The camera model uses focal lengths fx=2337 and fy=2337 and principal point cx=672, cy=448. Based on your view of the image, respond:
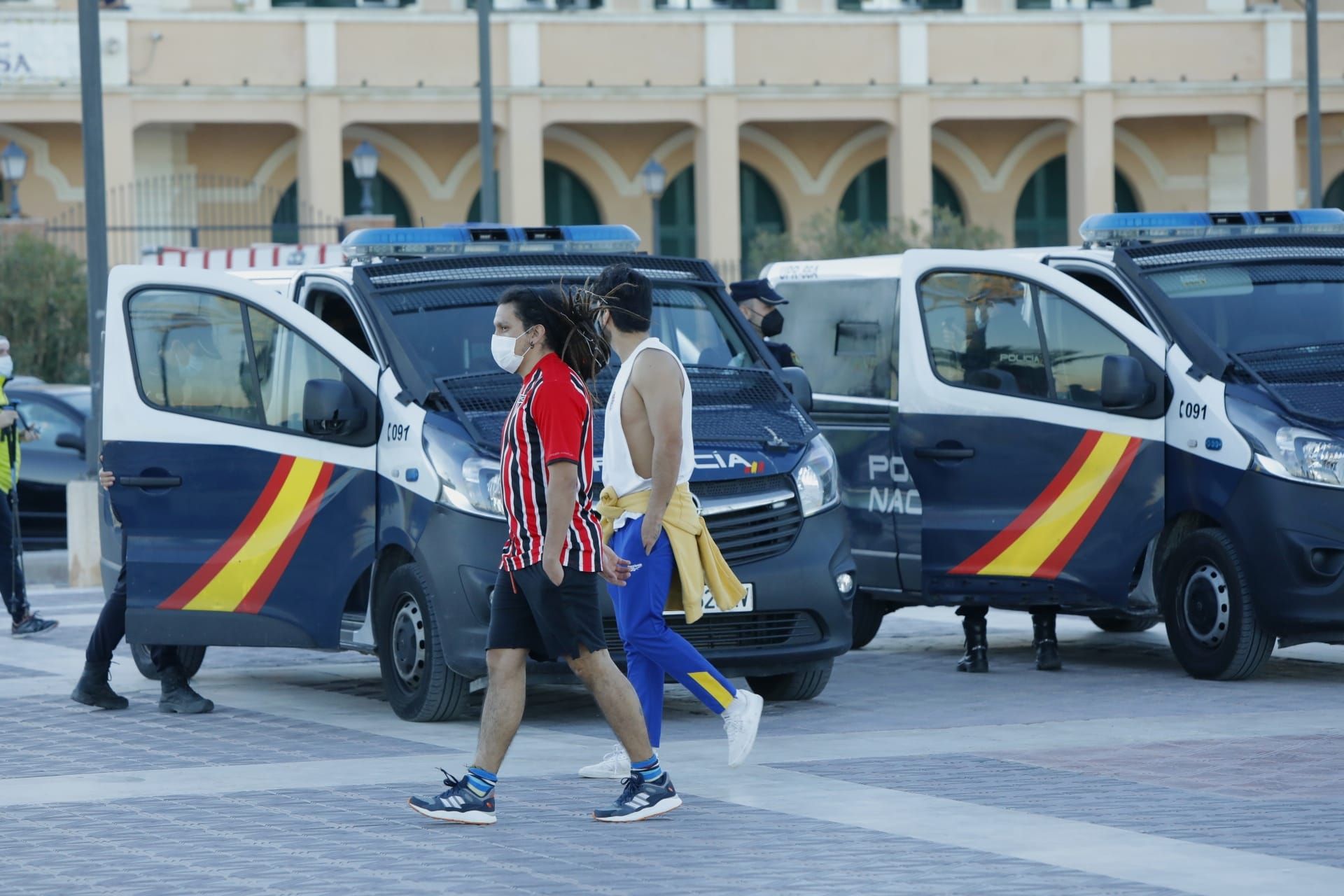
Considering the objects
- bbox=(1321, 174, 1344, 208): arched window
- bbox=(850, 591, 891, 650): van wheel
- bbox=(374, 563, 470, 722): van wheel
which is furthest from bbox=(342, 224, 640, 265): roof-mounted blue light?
bbox=(1321, 174, 1344, 208): arched window

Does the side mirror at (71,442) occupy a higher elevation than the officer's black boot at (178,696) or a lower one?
higher

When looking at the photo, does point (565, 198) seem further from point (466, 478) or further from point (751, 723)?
point (751, 723)

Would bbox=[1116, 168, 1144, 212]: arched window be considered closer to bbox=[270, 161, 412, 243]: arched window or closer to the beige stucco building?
the beige stucco building

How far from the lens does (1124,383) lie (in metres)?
10.9

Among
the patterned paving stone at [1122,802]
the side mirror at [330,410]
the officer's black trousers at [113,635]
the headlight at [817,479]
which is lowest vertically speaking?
the patterned paving stone at [1122,802]

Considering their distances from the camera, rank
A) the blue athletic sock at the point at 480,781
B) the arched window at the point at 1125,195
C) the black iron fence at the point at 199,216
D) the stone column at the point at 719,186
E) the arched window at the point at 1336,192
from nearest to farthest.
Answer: the blue athletic sock at the point at 480,781, the black iron fence at the point at 199,216, the stone column at the point at 719,186, the arched window at the point at 1125,195, the arched window at the point at 1336,192

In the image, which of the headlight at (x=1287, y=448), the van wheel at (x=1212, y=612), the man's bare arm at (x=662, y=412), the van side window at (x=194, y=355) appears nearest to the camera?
the man's bare arm at (x=662, y=412)

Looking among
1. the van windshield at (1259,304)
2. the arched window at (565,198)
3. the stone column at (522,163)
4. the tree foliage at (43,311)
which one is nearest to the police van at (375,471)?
the van windshield at (1259,304)

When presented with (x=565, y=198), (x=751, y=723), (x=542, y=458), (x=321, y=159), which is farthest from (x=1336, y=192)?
(x=542, y=458)

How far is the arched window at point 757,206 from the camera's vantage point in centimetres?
4534

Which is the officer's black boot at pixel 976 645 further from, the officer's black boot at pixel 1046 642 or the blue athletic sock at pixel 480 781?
the blue athletic sock at pixel 480 781

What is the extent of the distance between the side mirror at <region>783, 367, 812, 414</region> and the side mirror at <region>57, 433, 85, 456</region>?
9247mm

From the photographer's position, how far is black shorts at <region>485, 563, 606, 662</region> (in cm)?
759

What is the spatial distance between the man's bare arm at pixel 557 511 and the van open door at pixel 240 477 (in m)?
2.75
